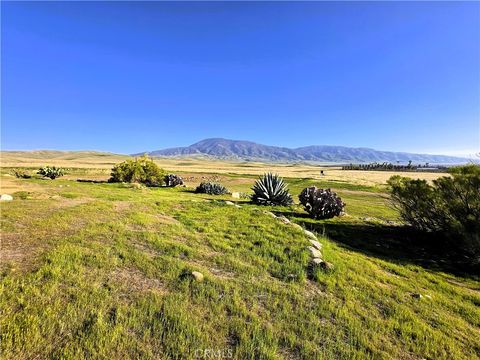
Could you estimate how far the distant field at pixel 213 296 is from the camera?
325cm

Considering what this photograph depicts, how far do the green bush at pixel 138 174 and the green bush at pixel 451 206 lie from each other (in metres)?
17.2

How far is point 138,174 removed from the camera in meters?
21.9

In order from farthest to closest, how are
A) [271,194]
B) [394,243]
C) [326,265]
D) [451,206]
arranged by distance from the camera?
[271,194] < [394,243] < [451,206] < [326,265]

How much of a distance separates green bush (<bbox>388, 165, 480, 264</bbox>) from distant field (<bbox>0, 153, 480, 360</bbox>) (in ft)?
2.38

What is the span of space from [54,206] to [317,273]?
26.0 feet

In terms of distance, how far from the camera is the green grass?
10.6ft

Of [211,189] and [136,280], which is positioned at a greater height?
[211,189]

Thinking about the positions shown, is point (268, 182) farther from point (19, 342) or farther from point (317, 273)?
point (19, 342)

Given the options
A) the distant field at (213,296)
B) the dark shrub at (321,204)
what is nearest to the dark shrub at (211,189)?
the dark shrub at (321,204)

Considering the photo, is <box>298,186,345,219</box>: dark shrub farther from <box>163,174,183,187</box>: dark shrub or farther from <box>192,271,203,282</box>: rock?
<box>163,174,183,187</box>: dark shrub

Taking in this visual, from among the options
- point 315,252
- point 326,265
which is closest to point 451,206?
point 315,252

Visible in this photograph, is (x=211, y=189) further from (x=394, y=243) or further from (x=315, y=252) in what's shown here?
(x=315, y=252)

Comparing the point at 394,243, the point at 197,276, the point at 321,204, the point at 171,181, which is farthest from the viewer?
the point at 171,181

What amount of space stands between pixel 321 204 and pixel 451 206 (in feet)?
13.4
